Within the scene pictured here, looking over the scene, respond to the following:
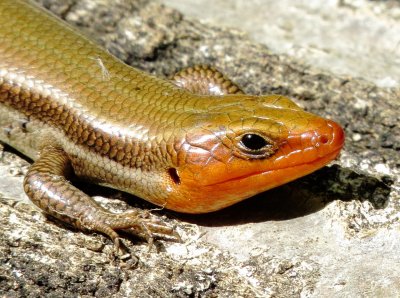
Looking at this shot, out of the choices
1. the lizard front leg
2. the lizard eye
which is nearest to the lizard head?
the lizard eye

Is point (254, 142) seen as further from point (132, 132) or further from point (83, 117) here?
point (83, 117)

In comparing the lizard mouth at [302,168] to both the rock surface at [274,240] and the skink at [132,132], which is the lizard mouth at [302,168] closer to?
the skink at [132,132]

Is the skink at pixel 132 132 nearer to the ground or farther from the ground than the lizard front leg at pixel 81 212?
farther from the ground

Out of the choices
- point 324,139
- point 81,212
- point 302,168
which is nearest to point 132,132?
point 81,212

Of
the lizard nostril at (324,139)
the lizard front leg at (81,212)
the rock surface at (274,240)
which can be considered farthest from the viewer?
the lizard front leg at (81,212)

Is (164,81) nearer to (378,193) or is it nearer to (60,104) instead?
(60,104)

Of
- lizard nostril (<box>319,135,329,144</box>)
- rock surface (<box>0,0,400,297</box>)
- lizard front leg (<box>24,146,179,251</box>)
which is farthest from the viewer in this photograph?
lizard front leg (<box>24,146,179,251</box>)

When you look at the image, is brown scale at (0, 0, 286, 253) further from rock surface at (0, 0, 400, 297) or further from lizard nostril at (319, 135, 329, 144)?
lizard nostril at (319, 135, 329, 144)

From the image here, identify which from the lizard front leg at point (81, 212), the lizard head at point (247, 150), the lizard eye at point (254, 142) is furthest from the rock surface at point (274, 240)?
the lizard eye at point (254, 142)
